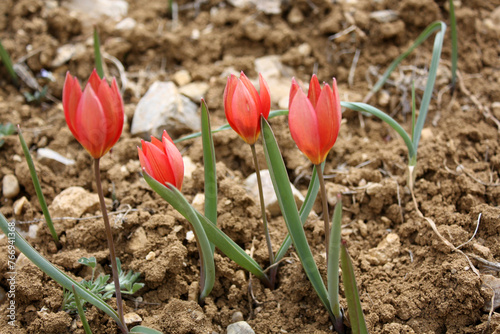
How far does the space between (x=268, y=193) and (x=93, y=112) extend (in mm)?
1014

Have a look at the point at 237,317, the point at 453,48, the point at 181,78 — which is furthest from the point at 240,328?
the point at 453,48

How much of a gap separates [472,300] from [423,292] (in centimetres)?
16

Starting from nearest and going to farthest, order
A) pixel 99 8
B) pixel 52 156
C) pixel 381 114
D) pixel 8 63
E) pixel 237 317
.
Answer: pixel 237 317, pixel 381 114, pixel 52 156, pixel 8 63, pixel 99 8

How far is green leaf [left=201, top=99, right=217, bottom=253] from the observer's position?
1.48 m

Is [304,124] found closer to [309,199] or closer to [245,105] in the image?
[245,105]

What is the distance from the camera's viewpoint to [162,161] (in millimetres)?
1388

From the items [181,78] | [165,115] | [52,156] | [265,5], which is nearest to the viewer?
[52,156]

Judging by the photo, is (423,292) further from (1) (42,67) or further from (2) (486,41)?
(1) (42,67)

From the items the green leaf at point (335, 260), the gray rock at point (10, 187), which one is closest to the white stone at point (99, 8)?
the gray rock at point (10, 187)

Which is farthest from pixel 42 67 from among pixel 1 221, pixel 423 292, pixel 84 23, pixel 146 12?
pixel 423 292

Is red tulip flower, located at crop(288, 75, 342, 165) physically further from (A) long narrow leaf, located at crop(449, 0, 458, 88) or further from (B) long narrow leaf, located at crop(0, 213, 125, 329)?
(A) long narrow leaf, located at crop(449, 0, 458, 88)

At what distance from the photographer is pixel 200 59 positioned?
285 cm

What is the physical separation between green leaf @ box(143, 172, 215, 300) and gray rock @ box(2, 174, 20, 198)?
40.4 inches

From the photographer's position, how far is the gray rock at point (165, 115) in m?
2.43
